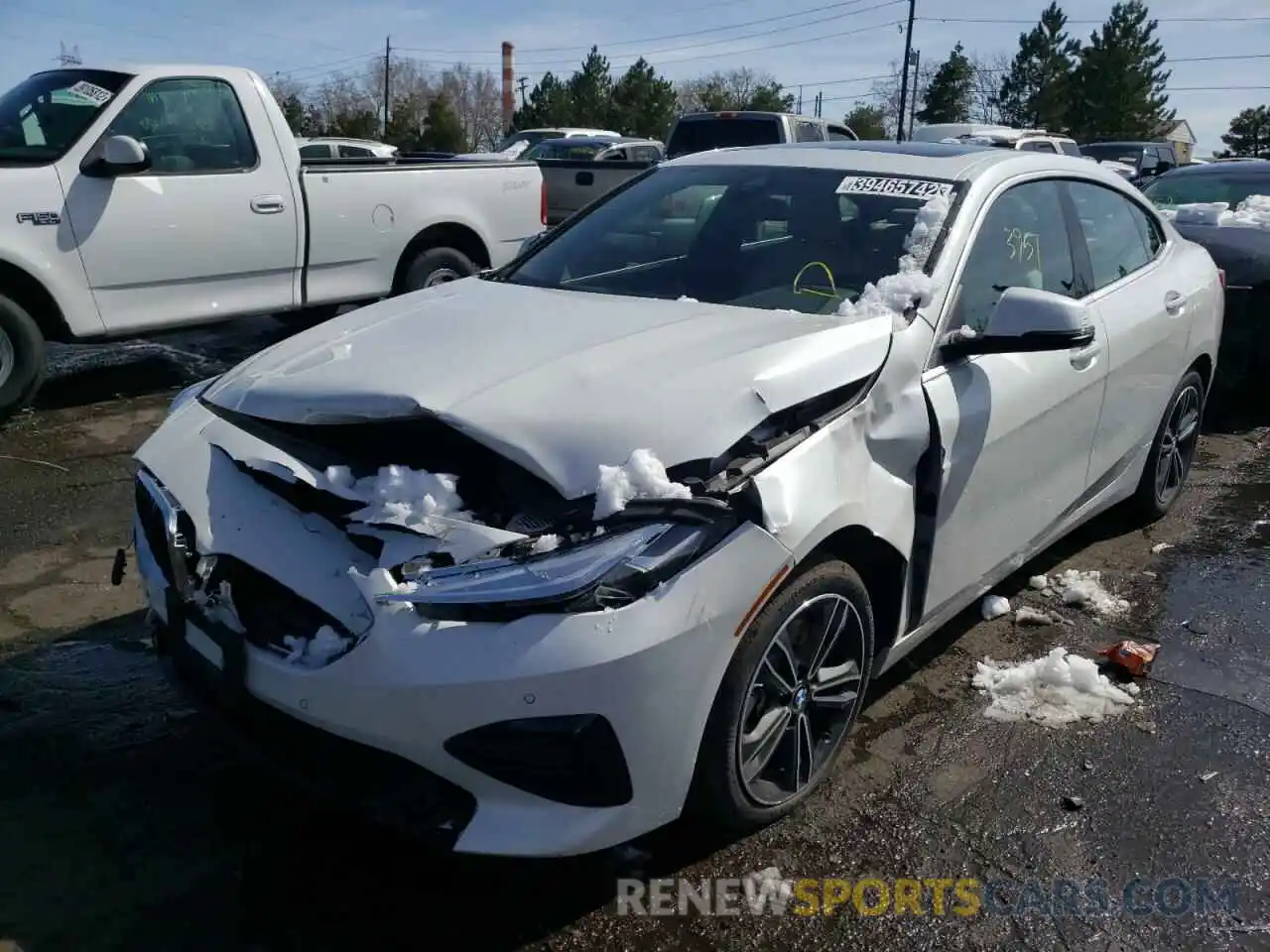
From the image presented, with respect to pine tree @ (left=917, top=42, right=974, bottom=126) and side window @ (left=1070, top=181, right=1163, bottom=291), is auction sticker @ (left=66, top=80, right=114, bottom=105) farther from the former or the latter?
pine tree @ (left=917, top=42, right=974, bottom=126)

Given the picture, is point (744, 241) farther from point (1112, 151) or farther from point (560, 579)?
point (1112, 151)

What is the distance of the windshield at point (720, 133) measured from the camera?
13156 mm

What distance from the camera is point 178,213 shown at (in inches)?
261

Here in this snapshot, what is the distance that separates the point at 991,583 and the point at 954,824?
0.98 m

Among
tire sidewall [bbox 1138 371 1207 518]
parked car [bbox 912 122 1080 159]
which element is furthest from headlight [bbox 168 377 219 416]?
parked car [bbox 912 122 1080 159]

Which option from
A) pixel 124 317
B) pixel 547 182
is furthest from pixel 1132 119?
pixel 124 317

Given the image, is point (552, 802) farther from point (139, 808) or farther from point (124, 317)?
point (124, 317)

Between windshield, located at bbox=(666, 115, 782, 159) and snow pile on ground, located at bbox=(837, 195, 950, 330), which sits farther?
windshield, located at bbox=(666, 115, 782, 159)

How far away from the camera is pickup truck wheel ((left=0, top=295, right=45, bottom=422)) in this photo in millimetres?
6047

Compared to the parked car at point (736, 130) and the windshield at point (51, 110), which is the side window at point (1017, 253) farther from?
the parked car at point (736, 130)

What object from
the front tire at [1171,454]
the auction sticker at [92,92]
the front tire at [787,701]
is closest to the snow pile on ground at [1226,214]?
the front tire at [1171,454]

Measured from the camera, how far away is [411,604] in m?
2.19

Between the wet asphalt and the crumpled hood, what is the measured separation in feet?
3.06

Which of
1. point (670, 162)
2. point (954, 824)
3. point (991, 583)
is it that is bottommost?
point (954, 824)
